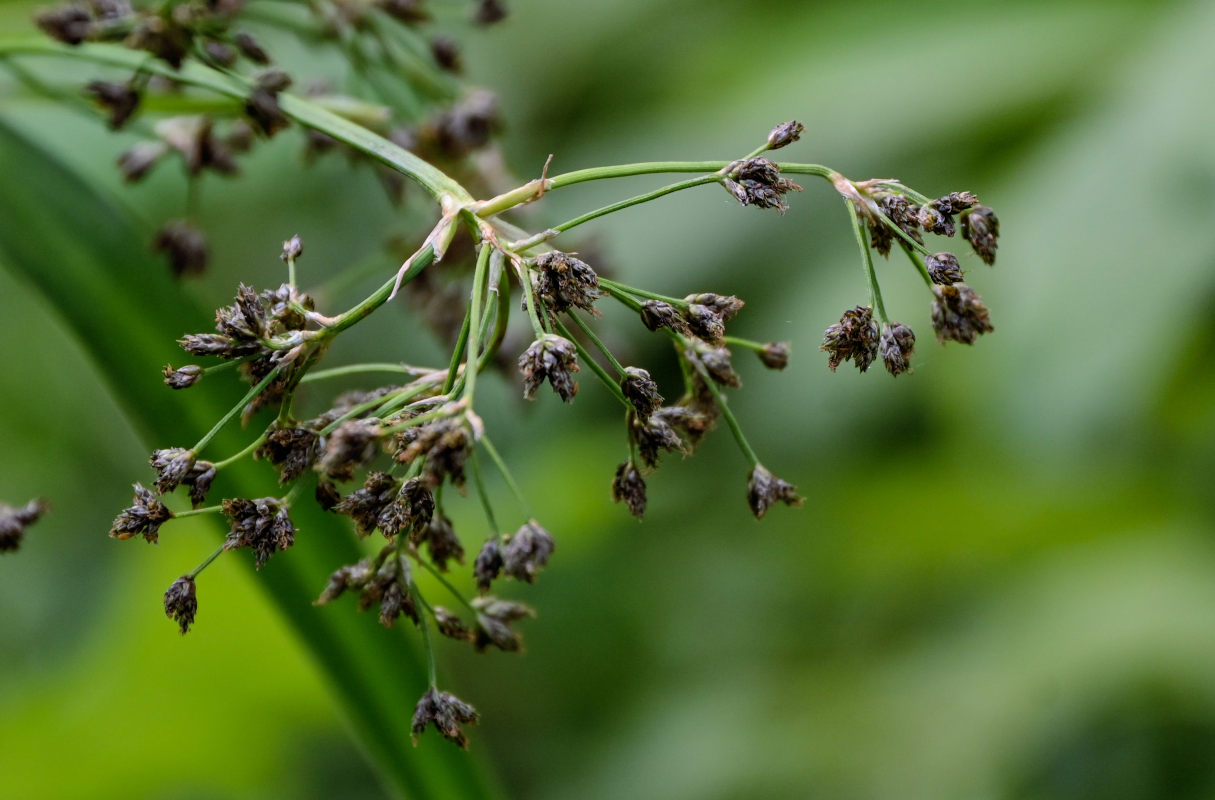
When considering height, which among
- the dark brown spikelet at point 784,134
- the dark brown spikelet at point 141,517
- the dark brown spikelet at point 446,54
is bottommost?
the dark brown spikelet at point 784,134

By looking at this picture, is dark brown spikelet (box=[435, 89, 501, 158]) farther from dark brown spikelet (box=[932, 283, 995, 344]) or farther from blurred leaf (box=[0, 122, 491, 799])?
dark brown spikelet (box=[932, 283, 995, 344])

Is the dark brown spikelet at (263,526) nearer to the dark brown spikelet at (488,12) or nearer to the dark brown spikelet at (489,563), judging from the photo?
the dark brown spikelet at (489,563)

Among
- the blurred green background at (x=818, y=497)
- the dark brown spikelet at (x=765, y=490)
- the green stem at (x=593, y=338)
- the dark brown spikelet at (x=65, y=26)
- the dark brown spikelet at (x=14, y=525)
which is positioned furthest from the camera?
the blurred green background at (x=818, y=497)

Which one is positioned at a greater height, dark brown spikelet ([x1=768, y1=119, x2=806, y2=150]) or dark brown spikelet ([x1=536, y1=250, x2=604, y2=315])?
dark brown spikelet ([x1=768, y1=119, x2=806, y2=150])

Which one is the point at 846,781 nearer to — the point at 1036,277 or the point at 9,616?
the point at 1036,277

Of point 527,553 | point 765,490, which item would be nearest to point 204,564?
point 527,553

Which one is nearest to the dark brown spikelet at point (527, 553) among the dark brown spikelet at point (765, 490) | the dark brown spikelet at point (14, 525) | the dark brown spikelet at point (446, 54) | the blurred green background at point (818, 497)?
the dark brown spikelet at point (765, 490)

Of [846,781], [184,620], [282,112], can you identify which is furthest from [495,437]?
[184,620]

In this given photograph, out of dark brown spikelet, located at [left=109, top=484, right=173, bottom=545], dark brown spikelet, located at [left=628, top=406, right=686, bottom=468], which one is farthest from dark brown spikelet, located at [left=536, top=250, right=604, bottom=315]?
dark brown spikelet, located at [left=109, top=484, right=173, bottom=545]
